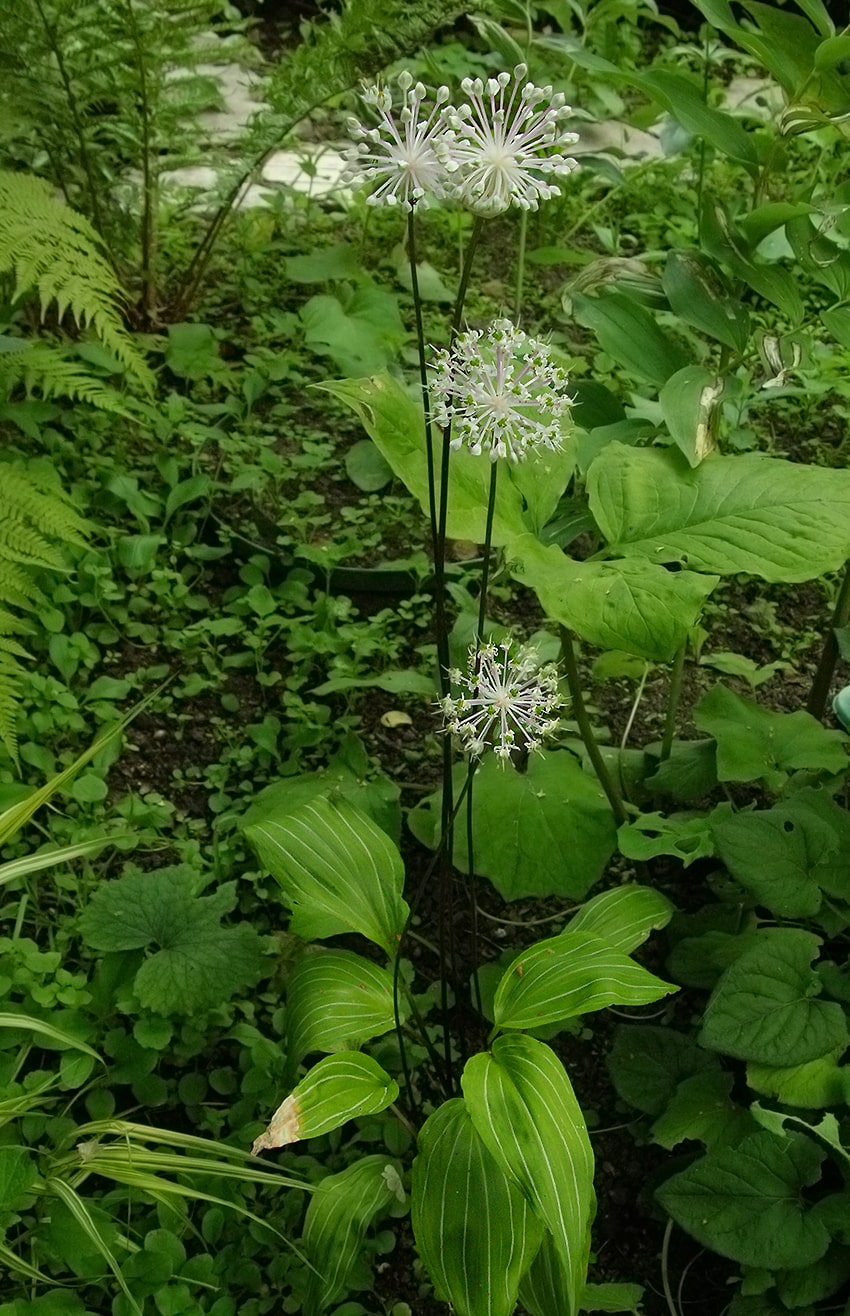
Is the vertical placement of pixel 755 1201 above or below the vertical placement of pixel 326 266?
below

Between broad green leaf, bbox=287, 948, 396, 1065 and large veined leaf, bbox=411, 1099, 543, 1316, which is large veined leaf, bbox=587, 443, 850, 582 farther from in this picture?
large veined leaf, bbox=411, 1099, 543, 1316

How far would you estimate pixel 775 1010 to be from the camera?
4.81 feet

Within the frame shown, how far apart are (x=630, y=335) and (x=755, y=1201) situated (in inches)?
46.4

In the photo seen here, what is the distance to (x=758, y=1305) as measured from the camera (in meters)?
1.43

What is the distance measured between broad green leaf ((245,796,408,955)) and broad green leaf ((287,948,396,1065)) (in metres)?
0.04

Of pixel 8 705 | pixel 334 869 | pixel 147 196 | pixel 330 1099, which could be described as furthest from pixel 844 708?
pixel 147 196

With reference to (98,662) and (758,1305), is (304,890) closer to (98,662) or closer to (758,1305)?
(758,1305)

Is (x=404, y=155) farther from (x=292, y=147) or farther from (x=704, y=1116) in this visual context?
(x=292, y=147)

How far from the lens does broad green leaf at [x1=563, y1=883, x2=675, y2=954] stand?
1.54 meters

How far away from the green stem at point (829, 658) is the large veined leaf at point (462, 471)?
1.95ft

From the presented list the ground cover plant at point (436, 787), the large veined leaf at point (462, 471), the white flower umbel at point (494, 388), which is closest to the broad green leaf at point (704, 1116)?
the ground cover plant at point (436, 787)

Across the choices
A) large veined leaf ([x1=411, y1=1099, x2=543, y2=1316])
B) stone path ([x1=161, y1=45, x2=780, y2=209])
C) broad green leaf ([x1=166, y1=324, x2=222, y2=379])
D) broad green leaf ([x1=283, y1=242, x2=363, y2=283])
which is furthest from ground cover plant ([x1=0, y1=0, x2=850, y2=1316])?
stone path ([x1=161, y1=45, x2=780, y2=209])

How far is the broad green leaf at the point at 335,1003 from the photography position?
1400 millimetres

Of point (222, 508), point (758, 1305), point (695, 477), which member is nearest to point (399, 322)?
point (222, 508)
